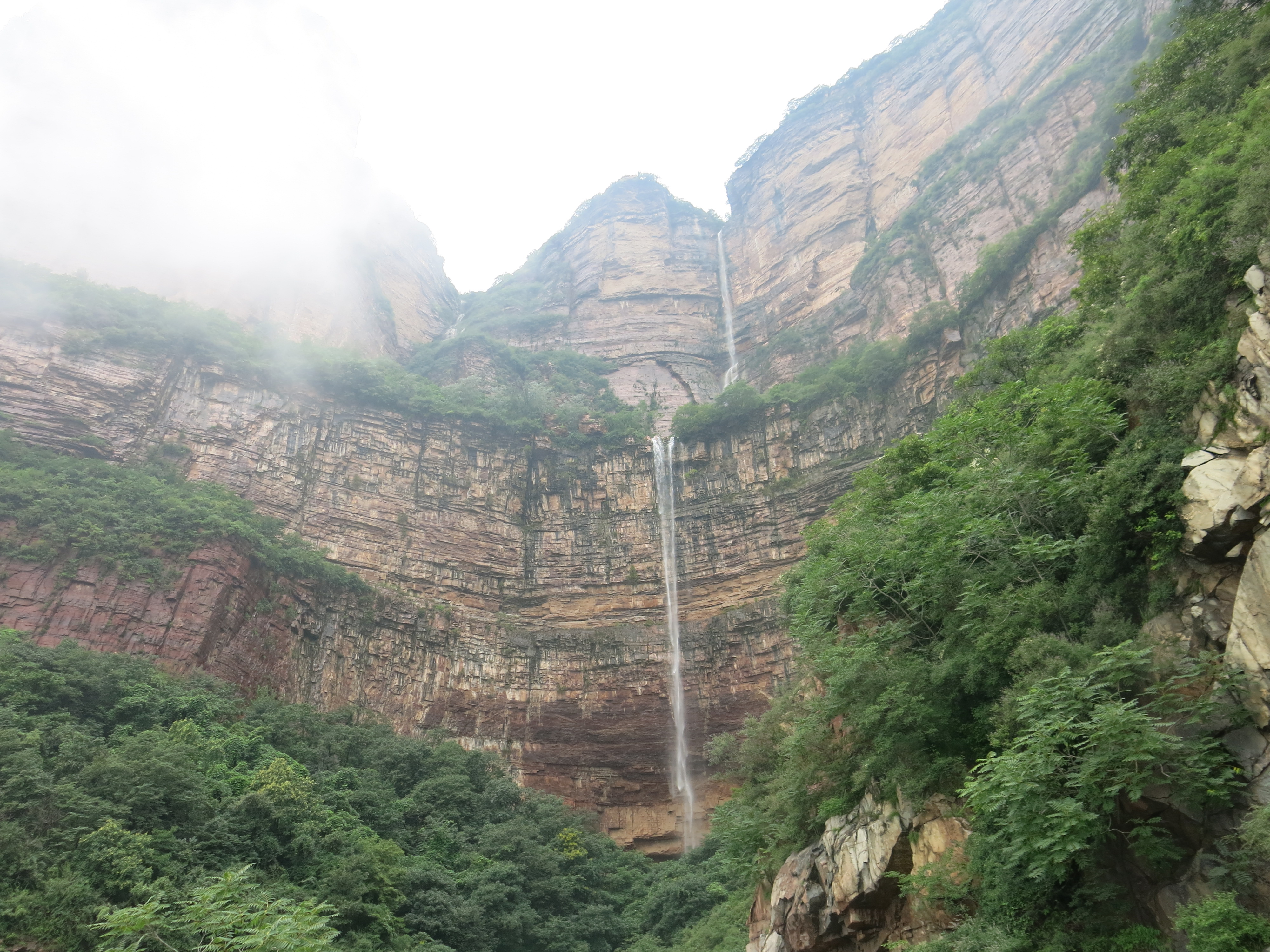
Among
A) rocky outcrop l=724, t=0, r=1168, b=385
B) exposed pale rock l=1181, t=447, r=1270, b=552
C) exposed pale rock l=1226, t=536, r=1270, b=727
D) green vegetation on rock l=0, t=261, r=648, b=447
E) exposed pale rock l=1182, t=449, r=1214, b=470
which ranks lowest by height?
exposed pale rock l=1226, t=536, r=1270, b=727

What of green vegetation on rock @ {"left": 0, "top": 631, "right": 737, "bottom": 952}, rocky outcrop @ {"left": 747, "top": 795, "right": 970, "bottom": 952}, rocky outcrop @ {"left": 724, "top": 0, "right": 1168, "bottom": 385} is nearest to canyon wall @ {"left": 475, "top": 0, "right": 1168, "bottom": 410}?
rocky outcrop @ {"left": 724, "top": 0, "right": 1168, "bottom": 385}

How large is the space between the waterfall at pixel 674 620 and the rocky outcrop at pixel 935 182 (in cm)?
1037

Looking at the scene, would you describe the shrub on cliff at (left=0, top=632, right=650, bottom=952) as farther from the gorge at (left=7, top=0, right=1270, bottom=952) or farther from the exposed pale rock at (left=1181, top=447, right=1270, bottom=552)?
the exposed pale rock at (left=1181, top=447, right=1270, bottom=552)

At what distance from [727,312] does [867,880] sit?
4389 centimetres

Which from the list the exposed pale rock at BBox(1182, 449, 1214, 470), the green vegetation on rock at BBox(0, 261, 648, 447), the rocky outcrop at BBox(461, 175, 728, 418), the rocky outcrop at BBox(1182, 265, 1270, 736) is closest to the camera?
the rocky outcrop at BBox(1182, 265, 1270, 736)

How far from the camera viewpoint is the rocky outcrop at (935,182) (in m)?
26.1

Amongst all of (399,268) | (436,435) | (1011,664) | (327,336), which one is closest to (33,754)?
(1011,664)

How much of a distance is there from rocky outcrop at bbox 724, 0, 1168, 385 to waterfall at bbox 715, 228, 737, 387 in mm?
774

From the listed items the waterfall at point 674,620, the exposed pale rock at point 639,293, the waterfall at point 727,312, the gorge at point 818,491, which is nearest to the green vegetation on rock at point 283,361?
the gorge at point 818,491

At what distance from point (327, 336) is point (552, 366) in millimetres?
12565

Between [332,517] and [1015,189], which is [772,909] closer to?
[332,517]

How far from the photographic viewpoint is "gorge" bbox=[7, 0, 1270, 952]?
20.4ft

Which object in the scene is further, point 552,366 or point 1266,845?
point 552,366

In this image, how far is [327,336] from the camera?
39.8 metres
